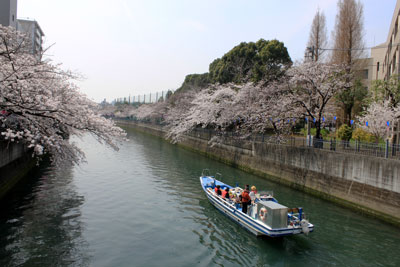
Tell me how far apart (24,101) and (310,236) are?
13.2 metres

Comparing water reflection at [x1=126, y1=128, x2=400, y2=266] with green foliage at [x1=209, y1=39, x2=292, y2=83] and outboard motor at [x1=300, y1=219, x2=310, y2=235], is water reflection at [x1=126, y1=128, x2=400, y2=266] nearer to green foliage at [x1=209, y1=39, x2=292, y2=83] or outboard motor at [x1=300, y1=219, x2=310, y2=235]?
outboard motor at [x1=300, y1=219, x2=310, y2=235]

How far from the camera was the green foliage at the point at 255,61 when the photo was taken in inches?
1576

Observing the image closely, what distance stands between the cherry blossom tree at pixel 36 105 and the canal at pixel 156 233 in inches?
140

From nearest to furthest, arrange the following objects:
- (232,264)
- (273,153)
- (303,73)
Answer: (232,264), (303,73), (273,153)

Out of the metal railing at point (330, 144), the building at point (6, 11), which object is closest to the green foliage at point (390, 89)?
the metal railing at point (330, 144)

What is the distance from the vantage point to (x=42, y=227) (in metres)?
13.0

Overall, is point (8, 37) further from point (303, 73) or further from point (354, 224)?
point (303, 73)

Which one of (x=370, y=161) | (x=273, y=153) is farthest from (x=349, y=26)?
(x=370, y=161)

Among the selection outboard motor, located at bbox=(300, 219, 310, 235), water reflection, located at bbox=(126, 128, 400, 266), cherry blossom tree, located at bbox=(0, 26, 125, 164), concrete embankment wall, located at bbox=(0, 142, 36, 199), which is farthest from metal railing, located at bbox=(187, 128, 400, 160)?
concrete embankment wall, located at bbox=(0, 142, 36, 199)

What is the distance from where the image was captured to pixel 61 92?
1490 cm

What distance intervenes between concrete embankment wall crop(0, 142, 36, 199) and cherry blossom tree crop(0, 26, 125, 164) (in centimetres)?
408

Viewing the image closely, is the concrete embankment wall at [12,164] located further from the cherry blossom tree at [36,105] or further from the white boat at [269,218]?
the white boat at [269,218]

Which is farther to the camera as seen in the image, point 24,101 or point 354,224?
point 354,224

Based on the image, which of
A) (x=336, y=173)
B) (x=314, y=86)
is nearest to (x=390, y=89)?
(x=314, y=86)
